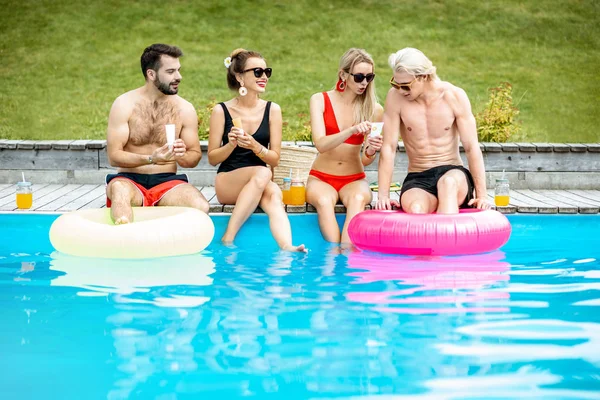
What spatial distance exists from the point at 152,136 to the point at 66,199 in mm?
1374

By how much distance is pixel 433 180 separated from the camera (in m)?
6.57

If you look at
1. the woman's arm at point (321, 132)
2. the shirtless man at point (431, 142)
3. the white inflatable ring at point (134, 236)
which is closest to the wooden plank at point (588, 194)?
the shirtless man at point (431, 142)

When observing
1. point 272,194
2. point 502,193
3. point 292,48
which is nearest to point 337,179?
point 272,194

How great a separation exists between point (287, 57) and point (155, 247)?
10.0 m

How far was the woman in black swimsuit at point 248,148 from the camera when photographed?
21.9 feet

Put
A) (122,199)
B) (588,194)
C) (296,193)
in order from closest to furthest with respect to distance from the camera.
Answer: (122,199) → (296,193) → (588,194)

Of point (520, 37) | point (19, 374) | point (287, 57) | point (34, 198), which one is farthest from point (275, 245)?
point (520, 37)

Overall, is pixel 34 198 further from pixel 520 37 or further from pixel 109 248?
pixel 520 37

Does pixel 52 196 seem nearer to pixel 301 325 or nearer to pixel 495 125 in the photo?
pixel 301 325

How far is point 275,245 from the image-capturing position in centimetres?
679

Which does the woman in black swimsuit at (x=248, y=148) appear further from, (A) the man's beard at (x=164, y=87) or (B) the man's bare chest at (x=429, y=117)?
(B) the man's bare chest at (x=429, y=117)

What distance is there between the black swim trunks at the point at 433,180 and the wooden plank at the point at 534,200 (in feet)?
2.77

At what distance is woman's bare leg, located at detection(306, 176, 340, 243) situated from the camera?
22.1ft

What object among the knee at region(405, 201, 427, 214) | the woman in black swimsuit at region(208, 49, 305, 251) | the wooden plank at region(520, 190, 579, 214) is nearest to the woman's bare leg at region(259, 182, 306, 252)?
the woman in black swimsuit at region(208, 49, 305, 251)
